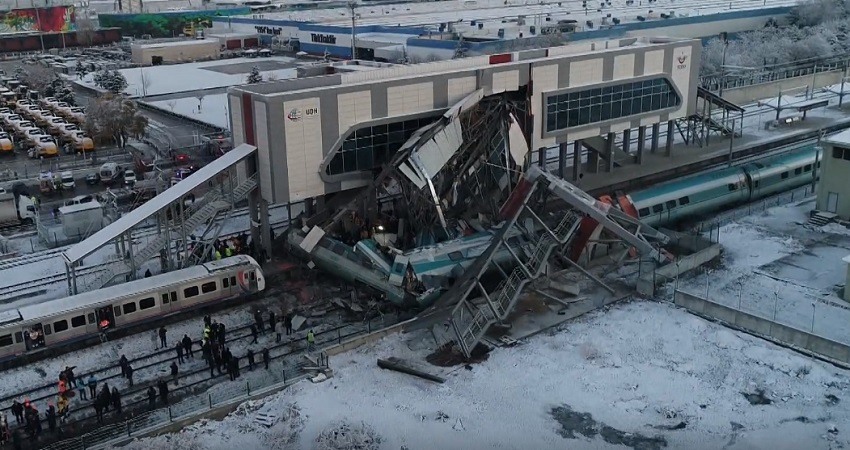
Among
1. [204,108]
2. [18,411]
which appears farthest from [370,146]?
[204,108]

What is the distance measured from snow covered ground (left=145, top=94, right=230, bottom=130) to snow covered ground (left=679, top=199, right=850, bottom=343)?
109 feet

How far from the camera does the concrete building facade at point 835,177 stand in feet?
98.9

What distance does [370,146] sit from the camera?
92.4 feet

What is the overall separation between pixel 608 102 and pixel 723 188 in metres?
5.75

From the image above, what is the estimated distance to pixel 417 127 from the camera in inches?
1158

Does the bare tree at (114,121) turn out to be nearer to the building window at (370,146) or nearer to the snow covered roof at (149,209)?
the snow covered roof at (149,209)

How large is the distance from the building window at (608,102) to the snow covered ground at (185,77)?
34943 mm

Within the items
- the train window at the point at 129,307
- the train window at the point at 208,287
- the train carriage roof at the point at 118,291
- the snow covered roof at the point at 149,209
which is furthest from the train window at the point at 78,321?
the train window at the point at 208,287

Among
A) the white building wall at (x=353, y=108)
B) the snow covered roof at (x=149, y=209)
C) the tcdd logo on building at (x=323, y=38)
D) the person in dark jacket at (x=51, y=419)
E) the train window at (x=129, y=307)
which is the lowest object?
the person in dark jacket at (x=51, y=419)

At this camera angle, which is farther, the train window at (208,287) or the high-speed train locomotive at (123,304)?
the train window at (208,287)

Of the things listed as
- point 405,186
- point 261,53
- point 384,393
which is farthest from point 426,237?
point 261,53

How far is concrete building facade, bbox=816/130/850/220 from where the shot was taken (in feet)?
98.9

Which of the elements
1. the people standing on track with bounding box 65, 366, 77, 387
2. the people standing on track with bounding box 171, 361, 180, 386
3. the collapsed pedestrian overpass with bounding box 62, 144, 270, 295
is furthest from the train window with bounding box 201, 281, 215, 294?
the people standing on track with bounding box 65, 366, 77, 387

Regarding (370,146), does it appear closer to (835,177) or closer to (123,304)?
(123,304)
